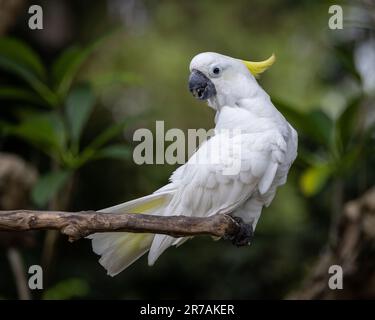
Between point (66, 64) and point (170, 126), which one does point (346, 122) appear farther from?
point (170, 126)

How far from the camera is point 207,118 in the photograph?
181 inches

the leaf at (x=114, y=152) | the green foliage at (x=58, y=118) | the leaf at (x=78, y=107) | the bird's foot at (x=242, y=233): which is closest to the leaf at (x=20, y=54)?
the green foliage at (x=58, y=118)

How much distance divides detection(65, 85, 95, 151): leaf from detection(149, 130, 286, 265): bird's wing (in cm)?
96

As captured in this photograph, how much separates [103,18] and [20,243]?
209 cm

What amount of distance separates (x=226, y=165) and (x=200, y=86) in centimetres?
25

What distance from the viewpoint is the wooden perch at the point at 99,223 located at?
5.23 feet

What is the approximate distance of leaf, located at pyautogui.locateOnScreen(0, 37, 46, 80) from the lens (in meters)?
2.57

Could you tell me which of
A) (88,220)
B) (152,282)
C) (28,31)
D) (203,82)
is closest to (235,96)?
(203,82)

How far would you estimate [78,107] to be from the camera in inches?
106

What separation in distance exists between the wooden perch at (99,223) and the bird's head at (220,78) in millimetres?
394

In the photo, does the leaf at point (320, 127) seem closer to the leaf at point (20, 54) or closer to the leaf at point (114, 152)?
the leaf at point (114, 152)

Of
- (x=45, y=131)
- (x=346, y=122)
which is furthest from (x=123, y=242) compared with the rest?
(x=346, y=122)

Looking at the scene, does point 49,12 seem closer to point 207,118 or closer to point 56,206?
point 207,118
